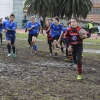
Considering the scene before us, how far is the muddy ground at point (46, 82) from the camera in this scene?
7.29 metres

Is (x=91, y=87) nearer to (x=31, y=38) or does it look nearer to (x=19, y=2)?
(x=31, y=38)

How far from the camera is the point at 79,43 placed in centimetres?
979

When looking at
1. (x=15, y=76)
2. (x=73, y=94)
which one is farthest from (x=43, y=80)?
(x=73, y=94)

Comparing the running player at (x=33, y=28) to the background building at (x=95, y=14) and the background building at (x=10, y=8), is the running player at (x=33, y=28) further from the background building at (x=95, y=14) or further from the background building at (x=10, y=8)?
the background building at (x=95, y=14)

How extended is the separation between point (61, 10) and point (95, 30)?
583 inches

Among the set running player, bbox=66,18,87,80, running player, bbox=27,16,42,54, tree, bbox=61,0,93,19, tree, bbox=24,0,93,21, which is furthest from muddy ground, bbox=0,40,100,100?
tree, bbox=24,0,93,21

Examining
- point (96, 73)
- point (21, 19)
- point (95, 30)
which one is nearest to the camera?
point (96, 73)

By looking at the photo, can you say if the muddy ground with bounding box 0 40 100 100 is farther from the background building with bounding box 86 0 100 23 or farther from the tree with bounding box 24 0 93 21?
the background building with bounding box 86 0 100 23

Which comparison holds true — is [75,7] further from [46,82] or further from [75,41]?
[46,82]

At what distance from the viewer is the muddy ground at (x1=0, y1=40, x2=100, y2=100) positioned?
7293mm

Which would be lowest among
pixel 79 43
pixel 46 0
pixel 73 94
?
pixel 73 94

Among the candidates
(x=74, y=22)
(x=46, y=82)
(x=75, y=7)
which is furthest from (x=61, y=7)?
(x=46, y=82)

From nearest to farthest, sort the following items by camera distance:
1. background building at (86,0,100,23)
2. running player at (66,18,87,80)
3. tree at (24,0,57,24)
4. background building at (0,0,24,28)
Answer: running player at (66,18,87,80), tree at (24,0,57,24), background building at (0,0,24,28), background building at (86,0,100,23)

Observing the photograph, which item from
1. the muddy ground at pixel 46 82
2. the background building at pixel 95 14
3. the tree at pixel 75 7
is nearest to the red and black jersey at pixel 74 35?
the muddy ground at pixel 46 82
